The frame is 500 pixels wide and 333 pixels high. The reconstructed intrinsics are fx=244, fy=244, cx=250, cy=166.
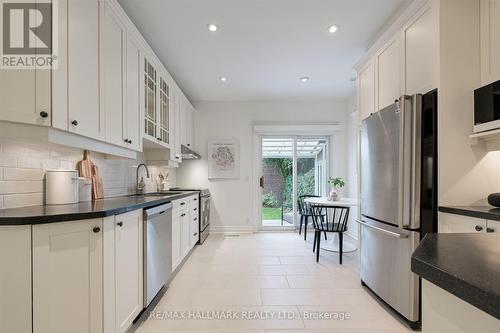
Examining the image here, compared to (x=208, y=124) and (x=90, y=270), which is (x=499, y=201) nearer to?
(x=90, y=270)

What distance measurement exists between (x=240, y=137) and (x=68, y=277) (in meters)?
4.10

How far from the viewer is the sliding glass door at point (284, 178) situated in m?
5.35

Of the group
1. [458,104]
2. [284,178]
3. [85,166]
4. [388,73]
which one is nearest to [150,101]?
[85,166]

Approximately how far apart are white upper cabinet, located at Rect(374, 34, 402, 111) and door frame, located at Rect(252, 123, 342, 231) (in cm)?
259

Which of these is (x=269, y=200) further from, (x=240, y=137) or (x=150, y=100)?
(x=150, y=100)

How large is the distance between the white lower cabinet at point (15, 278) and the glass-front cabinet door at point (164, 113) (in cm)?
202

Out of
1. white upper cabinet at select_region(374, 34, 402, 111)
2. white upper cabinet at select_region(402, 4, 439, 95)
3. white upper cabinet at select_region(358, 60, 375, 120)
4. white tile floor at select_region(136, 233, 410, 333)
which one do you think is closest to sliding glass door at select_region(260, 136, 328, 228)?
white tile floor at select_region(136, 233, 410, 333)

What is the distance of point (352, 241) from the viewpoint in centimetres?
441

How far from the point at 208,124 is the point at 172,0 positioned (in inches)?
119

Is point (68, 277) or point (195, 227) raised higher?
point (68, 277)

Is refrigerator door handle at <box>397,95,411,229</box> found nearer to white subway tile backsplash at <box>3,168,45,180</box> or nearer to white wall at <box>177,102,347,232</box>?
white subway tile backsplash at <box>3,168,45,180</box>

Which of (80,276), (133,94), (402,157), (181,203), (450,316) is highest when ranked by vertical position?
(133,94)

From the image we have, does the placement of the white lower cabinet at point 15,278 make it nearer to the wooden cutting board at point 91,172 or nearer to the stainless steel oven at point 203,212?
the wooden cutting board at point 91,172

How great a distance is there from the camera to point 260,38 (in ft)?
9.20
